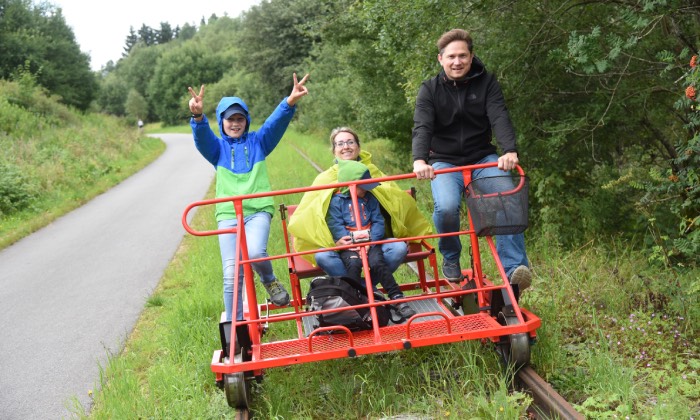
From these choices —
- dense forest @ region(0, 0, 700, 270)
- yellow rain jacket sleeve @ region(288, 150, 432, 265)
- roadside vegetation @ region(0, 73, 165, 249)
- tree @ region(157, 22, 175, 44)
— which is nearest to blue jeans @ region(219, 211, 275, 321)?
yellow rain jacket sleeve @ region(288, 150, 432, 265)

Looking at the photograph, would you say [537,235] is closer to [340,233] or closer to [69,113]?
[340,233]

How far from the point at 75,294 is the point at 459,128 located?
6.13m

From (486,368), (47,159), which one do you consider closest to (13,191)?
(47,159)

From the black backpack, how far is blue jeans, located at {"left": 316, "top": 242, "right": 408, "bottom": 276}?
210 millimetres

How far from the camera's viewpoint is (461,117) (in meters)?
5.27


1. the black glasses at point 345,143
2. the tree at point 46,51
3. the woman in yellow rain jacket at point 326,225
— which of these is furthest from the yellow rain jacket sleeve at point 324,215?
the tree at point 46,51

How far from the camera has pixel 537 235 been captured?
8.69 meters

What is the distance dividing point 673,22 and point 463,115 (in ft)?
7.05

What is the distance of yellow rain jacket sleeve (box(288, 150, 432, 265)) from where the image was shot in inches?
211

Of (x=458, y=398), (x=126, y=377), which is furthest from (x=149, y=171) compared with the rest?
(x=458, y=398)

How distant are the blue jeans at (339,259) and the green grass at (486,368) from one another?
0.71 m

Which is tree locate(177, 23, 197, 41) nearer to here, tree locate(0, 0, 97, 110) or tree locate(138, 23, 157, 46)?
tree locate(138, 23, 157, 46)

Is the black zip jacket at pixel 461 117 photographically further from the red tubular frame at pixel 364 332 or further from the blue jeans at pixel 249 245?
the blue jeans at pixel 249 245

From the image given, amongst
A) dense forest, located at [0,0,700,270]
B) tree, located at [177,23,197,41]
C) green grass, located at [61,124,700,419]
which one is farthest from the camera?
tree, located at [177,23,197,41]
